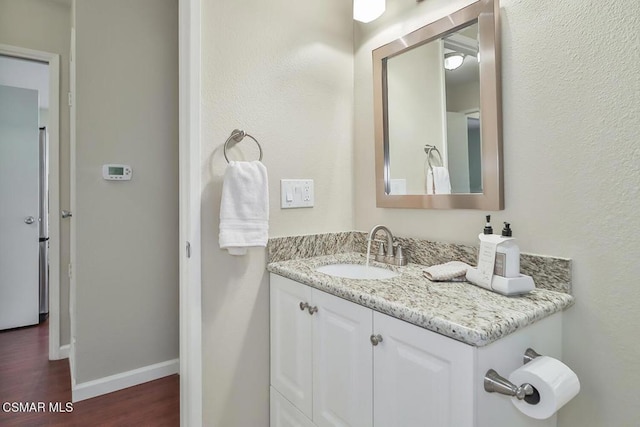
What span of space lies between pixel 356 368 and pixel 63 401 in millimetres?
1844

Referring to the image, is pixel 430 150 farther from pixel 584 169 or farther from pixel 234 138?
pixel 234 138

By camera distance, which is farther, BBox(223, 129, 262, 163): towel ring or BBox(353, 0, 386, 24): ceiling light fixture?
BBox(353, 0, 386, 24): ceiling light fixture

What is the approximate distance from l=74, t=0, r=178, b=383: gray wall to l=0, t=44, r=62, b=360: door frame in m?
0.61

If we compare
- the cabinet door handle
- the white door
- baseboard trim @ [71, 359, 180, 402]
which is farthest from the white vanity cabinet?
the white door

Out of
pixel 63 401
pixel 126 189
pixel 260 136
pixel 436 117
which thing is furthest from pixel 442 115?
pixel 63 401

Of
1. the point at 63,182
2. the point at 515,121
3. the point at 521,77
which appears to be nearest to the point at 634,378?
the point at 515,121

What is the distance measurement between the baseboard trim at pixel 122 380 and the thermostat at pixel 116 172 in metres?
1.18

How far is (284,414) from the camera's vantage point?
1278mm

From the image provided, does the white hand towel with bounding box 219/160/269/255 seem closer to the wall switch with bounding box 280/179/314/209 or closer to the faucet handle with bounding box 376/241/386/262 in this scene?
the wall switch with bounding box 280/179/314/209

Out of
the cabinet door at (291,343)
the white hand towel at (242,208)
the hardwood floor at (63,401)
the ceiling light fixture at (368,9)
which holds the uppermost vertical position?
the ceiling light fixture at (368,9)

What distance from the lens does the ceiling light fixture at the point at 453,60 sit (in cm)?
121

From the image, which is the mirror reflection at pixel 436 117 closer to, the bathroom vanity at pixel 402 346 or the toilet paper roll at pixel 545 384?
the bathroom vanity at pixel 402 346

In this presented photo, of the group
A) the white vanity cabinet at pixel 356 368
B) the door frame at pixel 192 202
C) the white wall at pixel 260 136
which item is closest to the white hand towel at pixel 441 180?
the white wall at pixel 260 136

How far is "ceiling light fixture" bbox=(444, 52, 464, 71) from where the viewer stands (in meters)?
1.21
